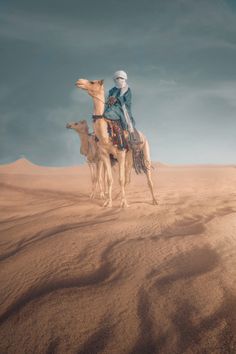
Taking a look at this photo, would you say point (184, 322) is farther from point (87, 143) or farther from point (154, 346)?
point (87, 143)

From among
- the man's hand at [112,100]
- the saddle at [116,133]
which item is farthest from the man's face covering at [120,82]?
the saddle at [116,133]

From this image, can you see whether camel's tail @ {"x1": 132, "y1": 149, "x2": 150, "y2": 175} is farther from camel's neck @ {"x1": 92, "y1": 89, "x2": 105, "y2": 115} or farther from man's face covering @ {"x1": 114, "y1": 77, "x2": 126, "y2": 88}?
man's face covering @ {"x1": 114, "y1": 77, "x2": 126, "y2": 88}

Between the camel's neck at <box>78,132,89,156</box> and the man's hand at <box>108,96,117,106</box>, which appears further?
the camel's neck at <box>78,132,89,156</box>

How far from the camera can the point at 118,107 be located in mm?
7113

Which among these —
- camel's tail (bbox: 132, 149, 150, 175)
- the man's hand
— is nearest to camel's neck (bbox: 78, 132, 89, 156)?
camel's tail (bbox: 132, 149, 150, 175)

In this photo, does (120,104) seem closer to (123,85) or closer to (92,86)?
(123,85)

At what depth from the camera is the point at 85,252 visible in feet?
10.4

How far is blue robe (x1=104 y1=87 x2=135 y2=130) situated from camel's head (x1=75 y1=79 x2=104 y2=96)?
43cm

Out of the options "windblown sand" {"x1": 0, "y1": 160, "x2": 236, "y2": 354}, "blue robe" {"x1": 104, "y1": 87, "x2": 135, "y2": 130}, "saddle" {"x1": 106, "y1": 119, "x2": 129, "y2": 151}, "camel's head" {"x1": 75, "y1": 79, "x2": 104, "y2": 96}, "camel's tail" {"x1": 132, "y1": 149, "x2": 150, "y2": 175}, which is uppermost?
"camel's head" {"x1": 75, "y1": 79, "x2": 104, "y2": 96}

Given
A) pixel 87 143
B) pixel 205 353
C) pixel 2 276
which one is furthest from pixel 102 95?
pixel 205 353

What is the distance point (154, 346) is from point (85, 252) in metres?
1.63

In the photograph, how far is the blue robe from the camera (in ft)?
22.9

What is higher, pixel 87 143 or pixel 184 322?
pixel 87 143

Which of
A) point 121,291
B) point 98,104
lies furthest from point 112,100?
point 121,291
